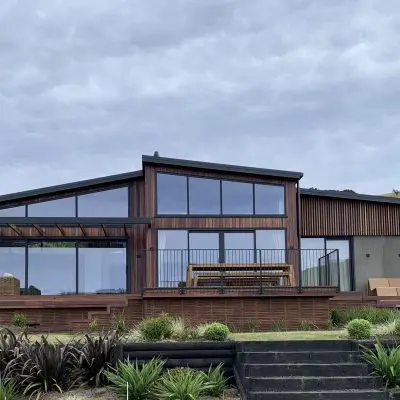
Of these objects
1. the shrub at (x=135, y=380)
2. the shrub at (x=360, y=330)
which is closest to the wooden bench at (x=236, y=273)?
the shrub at (x=360, y=330)

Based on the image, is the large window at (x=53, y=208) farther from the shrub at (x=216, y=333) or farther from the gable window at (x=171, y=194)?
the shrub at (x=216, y=333)

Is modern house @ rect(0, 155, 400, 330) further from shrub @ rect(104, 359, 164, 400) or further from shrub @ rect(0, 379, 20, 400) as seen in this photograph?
shrub @ rect(0, 379, 20, 400)

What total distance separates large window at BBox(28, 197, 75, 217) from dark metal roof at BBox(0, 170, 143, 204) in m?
0.31

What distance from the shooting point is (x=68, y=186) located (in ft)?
68.7

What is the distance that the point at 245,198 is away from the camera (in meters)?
21.0

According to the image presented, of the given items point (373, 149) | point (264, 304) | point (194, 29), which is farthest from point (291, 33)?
point (373, 149)

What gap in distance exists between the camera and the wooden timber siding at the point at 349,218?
22.4 metres

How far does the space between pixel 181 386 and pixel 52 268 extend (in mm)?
12021

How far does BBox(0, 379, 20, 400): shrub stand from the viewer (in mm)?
9734

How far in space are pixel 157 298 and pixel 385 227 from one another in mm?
9713

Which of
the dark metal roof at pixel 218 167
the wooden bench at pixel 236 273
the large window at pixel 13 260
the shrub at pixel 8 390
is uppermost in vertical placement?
the dark metal roof at pixel 218 167

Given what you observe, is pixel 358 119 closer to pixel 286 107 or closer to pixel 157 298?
pixel 286 107

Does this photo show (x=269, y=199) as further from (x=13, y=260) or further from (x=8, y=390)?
(x=8, y=390)

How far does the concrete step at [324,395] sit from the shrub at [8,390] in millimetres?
3296
